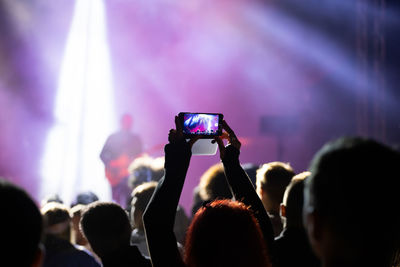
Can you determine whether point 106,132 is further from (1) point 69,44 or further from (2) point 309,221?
(2) point 309,221

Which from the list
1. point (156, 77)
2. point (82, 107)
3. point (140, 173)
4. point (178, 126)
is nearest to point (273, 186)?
point (178, 126)

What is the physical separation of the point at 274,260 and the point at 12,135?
27.8 ft

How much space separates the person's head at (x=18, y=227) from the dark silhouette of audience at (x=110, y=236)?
117 cm

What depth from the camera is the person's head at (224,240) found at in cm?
130

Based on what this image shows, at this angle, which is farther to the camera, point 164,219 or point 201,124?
point 201,124

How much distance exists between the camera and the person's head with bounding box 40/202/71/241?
248cm

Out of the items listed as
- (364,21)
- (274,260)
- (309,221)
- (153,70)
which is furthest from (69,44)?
(309,221)

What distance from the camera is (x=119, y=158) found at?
7.15m

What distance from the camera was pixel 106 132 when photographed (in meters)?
9.77

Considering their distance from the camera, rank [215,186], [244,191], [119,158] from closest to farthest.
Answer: [244,191]
[215,186]
[119,158]

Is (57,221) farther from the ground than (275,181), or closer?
closer

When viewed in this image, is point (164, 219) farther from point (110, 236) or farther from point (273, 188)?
point (273, 188)

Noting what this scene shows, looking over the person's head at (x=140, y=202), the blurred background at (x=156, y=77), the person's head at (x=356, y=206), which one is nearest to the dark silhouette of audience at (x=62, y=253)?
the person's head at (x=140, y=202)

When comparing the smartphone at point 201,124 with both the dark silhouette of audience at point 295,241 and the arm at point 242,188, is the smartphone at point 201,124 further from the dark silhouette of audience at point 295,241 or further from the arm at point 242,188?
the dark silhouette of audience at point 295,241
